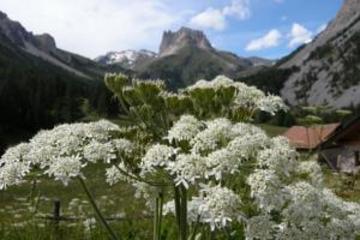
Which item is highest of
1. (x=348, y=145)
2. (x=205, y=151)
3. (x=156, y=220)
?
(x=348, y=145)

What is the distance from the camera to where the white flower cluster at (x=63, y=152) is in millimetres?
5141

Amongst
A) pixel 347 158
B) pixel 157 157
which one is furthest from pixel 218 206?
pixel 347 158

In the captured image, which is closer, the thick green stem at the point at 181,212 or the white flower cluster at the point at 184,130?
the white flower cluster at the point at 184,130

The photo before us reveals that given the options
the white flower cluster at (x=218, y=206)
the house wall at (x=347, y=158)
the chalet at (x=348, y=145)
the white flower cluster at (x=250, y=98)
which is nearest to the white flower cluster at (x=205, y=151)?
the white flower cluster at (x=218, y=206)

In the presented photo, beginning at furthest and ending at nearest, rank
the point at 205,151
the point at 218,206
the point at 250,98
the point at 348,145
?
1. the point at 348,145
2. the point at 250,98
3. the point at 205,151
4. the point at 218,206

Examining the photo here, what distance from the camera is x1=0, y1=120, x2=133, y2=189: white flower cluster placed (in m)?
5.14

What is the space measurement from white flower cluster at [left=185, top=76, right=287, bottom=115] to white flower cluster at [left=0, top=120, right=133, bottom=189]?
3.25 ft

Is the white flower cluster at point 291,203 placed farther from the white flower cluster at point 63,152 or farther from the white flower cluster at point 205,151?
the white flower cluster at point 63,152

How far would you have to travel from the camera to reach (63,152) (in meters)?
5.22

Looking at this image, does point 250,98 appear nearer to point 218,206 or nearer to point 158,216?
point 158,216

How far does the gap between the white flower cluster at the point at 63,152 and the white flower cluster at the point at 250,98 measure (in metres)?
0.99

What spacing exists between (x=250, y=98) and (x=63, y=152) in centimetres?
195

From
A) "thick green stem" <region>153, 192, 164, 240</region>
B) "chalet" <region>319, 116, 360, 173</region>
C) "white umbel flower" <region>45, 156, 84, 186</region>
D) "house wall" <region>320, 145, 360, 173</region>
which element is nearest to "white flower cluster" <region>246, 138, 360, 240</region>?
"thick green stem" <region>153, 192, 164, 240</region>

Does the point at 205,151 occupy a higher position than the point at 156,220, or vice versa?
the point at 205,151
